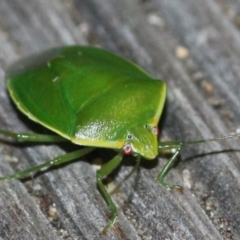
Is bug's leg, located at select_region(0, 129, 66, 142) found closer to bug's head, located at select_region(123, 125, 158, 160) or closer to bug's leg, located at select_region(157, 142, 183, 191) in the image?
bug's head, located at select_region(123, 125, 158, 160)

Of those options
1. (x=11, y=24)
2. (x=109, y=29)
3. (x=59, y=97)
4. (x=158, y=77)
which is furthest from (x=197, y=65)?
(x=11, y=24)

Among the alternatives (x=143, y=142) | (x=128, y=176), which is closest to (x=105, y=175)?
(x=128, y=176)

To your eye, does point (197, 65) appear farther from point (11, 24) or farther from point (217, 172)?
point (11, 24)

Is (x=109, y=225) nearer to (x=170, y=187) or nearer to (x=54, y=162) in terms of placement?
(x=170, y=187)

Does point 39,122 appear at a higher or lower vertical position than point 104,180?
higher

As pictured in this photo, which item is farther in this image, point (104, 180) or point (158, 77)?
point (158, 77)

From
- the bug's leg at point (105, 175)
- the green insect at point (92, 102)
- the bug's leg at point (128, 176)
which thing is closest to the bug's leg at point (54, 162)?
the green insect at point (92, 102)

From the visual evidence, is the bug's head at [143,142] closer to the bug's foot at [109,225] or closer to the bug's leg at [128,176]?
the bug's leg at [128,176]

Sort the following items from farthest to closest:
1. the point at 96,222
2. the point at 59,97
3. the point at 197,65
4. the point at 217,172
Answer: the point at 197,65 → the point at 59,97 → the point at 217,172 → the point at 96,222
